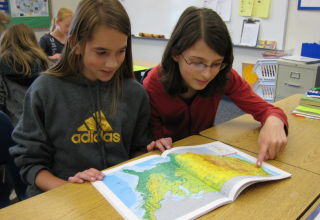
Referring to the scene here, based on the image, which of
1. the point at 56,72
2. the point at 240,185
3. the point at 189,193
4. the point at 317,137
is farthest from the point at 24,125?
the point at 317,137

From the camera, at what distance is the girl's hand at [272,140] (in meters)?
0.95

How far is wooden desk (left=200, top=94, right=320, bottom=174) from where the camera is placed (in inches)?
38.0

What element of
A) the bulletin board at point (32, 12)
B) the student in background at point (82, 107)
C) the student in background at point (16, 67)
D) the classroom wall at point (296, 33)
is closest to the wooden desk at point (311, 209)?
the student in background at point (82, 107)

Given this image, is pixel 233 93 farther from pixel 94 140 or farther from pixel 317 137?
pixel 94 140

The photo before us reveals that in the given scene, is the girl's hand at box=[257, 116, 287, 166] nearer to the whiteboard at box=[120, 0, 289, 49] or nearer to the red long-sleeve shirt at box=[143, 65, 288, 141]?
the red long-sleeve shirt at box=[143, 65, 288, 141]

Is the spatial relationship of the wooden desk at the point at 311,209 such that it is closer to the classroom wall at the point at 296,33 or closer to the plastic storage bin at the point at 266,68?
the plastic storage bin at the point at 266,68

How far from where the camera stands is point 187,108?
1.31m

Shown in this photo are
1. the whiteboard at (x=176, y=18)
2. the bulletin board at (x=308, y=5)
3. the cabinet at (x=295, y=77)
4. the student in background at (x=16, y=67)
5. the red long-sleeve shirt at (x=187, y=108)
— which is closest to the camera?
the red long-sleeve shirt at (x=187, y=108)

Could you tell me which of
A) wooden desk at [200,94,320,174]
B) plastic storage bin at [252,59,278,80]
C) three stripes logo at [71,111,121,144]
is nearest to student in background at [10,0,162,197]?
three stripes logo at [71,111,121,144]

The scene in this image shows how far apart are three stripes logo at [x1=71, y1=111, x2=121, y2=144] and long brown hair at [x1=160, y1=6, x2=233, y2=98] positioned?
333mm

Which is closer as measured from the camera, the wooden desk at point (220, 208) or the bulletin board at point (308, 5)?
the wooden desk at point (220, 208)

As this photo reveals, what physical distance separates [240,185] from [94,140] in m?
0.58

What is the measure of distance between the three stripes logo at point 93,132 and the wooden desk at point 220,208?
0.29 metres

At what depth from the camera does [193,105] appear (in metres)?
1.31
